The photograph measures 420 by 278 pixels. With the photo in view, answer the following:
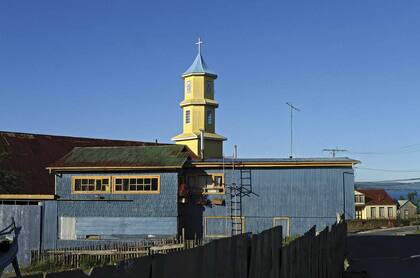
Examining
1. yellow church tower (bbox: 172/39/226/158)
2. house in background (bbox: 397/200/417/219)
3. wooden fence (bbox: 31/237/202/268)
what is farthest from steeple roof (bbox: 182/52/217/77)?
house in background (bbox: 397/200/417/219)

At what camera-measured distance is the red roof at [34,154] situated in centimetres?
4575

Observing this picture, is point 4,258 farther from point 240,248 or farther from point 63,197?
point 63,197

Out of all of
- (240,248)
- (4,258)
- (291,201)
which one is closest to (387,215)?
(291,201)

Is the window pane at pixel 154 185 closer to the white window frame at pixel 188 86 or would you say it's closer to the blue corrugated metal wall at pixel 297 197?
the blue corrugated metal wall at pixel 297 197

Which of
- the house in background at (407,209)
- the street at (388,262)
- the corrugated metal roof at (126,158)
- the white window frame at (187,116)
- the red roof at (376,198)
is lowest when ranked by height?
the street at (388,262)

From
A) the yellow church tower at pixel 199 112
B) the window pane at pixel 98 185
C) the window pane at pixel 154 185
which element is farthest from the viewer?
the yellow church tower at pixel 199 112

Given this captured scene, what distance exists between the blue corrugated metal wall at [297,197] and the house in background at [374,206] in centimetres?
5729

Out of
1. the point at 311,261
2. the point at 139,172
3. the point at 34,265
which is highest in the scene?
the point at 139,172

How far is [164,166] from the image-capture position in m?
37.9

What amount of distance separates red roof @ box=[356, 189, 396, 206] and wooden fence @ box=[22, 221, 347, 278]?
8854cm

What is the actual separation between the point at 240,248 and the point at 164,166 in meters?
32.0

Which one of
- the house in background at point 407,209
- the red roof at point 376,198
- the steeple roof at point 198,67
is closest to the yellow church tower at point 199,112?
the steeple roof at point 198,67

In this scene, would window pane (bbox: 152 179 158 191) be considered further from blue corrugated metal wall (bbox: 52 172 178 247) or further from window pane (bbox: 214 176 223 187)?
window pane (bbox: 214 176 223 187)

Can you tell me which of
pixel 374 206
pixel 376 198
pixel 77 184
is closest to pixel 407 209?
pixel 376 198
